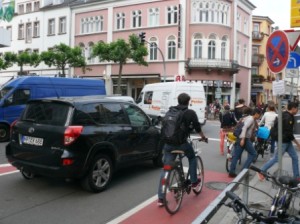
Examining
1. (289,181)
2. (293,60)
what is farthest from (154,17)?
(289,181)

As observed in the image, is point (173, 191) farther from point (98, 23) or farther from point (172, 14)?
point (98, 23)

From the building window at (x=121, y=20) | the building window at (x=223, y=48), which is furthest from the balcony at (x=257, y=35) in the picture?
the building window at (x=121, y=20)

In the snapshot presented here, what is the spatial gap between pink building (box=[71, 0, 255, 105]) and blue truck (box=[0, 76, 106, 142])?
18.6 metres

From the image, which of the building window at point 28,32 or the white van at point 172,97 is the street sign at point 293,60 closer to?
the white van at point 172,97

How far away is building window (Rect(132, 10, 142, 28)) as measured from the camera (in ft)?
132

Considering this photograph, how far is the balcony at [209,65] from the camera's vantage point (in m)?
35.9

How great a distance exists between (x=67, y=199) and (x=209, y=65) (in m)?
30.8

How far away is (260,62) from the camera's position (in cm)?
5550

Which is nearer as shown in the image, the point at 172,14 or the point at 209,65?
the point at 209,65

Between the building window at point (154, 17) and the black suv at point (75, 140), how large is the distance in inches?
1272

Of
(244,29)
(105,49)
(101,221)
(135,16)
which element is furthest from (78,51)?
(101,221)

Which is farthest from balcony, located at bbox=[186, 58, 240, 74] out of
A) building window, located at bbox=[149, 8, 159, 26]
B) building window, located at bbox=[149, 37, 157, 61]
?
building window, located at bbox=[149, 8, 159, 26]

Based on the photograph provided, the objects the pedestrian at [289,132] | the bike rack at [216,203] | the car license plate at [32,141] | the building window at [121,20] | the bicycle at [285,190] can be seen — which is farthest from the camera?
the building window at [121,20]

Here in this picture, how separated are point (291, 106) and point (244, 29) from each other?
36.7 m
